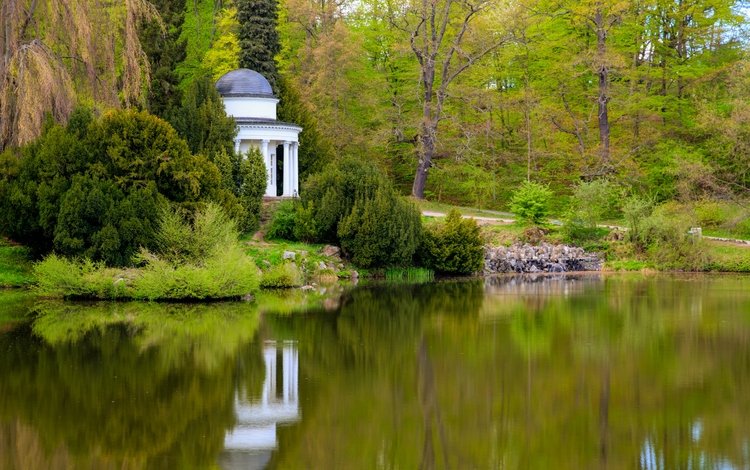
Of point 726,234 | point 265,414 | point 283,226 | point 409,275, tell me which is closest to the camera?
point 265,414

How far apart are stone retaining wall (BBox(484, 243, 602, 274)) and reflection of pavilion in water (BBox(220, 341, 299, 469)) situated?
817 inches

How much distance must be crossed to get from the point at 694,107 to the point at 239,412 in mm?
39402

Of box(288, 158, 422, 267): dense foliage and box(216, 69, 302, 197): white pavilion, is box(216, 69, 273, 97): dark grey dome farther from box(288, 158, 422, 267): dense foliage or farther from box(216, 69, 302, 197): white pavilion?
box(288, 158, 422, 267): dense foliage

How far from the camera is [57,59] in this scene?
31453 mm

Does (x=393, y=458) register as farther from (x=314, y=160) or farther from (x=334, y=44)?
(x=334, y=44)

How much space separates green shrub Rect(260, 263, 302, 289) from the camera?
98.6ft

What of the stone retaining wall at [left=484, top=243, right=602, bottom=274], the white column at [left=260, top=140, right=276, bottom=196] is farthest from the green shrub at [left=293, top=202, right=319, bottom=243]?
the stone retaining wall at [left=484, top=243, right=602, bottom=274]

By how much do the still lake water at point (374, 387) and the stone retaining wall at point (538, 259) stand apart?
1267cm

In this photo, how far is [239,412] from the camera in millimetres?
12852

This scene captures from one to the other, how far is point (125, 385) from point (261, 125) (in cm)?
2527

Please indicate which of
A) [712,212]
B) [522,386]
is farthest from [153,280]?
[712,212]

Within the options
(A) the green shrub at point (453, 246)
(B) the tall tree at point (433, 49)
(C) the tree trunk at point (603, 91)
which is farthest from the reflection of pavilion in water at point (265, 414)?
(C) the tree trunk at point (603, 91)

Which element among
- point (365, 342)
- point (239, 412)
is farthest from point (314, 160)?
point (239, 412)

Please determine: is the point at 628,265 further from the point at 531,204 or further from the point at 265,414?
the point at 265,414
